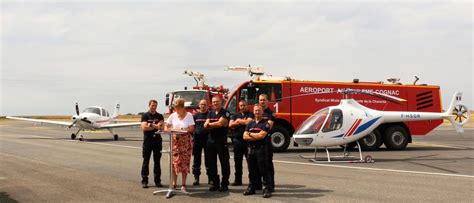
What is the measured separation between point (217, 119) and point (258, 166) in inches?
46.1

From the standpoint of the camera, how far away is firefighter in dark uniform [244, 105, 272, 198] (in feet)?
22.5

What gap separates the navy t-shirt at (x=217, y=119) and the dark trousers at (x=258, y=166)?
0.74 meters

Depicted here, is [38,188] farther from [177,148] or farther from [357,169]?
[357,169]

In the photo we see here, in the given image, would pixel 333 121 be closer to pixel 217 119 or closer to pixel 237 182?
pixel 237 182

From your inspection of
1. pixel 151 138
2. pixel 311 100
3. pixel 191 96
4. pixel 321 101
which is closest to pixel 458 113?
pixel 321 101

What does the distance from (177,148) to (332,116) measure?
22.4 feet

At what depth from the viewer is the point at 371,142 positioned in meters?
15.8

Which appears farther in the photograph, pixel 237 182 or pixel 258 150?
pixel 237 182

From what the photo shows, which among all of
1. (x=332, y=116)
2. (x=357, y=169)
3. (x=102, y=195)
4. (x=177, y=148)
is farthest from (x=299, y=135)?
(x=102, y=195)

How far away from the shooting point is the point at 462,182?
825 cm

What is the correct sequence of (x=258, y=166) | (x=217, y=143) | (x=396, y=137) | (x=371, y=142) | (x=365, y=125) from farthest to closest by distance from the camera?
(x=396, y=137), (x=371, y=142), (x=365, y=125), (x=217, y=143), (x=258, y=166)

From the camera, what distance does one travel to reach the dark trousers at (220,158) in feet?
24.5

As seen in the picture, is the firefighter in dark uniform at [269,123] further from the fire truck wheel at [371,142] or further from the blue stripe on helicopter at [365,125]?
the fire truck wheel at [371,142]

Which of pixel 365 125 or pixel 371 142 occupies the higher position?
pixel 365 125
